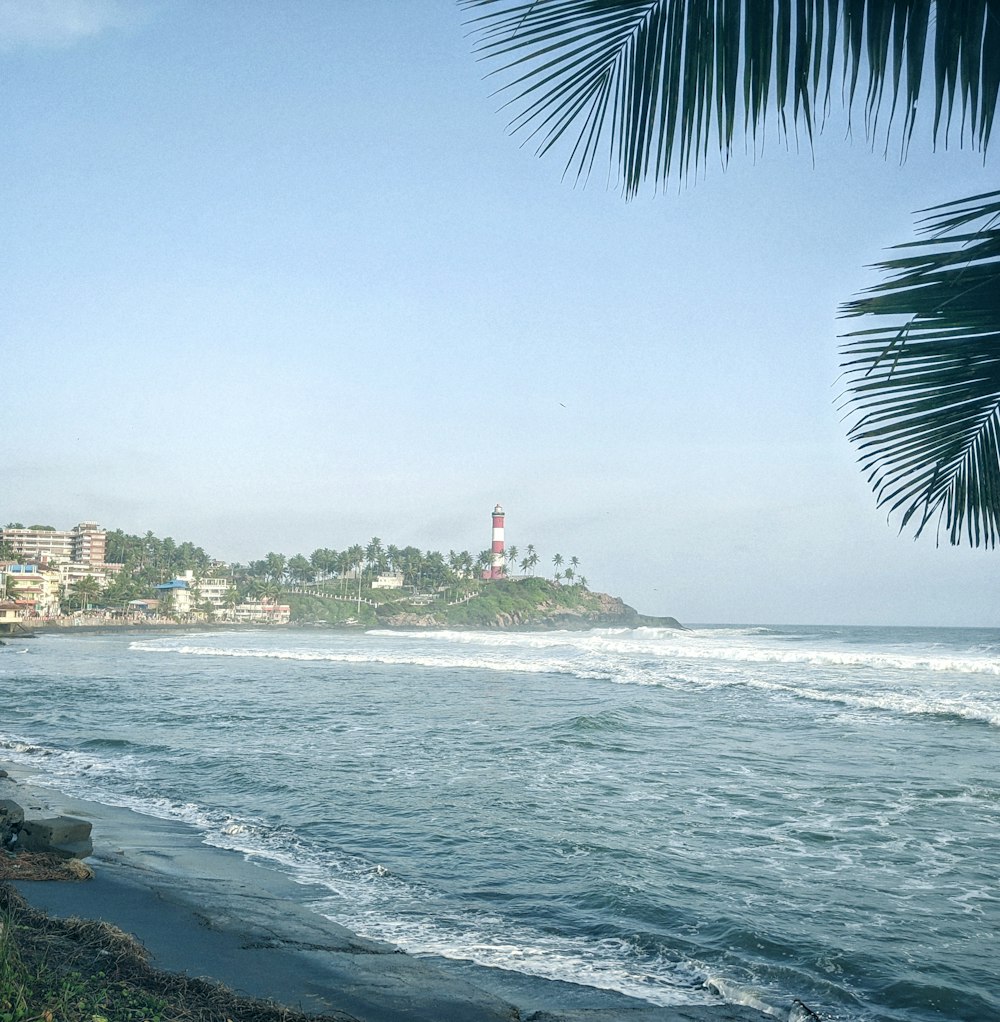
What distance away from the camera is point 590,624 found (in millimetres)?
159500

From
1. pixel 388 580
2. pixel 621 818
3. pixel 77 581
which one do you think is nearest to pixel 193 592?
pixel 77 581

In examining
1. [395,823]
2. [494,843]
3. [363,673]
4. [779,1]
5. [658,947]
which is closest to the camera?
[779,1]

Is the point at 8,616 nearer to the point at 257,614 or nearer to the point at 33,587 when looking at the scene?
the point at 33,587

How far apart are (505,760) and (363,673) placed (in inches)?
826

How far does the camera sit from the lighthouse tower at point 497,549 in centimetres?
14025

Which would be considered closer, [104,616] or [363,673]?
[363,673]

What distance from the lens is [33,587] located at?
353ft

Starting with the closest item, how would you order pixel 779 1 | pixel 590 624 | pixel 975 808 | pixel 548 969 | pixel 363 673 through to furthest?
1. pixel 779 1
2. pixel 548 969
3. pixel 975 808
4. pixel 363 673
5. pixel 590 624

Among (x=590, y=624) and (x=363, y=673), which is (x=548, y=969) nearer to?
(x=363, y=673)

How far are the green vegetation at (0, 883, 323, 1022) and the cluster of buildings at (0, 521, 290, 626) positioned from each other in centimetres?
8738

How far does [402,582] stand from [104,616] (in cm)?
6027

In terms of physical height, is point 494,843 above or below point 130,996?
below

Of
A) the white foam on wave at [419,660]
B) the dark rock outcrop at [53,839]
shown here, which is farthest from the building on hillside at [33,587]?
the dark rock outcrop at [53,839]

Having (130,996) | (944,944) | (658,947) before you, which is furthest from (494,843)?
(130,996)
